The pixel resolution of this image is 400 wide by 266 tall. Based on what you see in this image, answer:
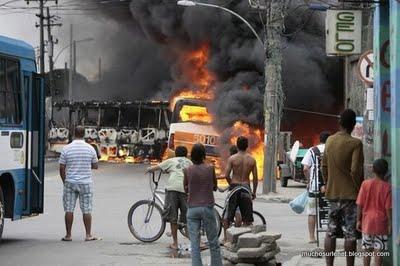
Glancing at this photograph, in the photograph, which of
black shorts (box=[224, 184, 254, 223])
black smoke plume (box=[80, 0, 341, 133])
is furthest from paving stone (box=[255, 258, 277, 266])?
black smoke plume (box=[80, 0, 341, 133])

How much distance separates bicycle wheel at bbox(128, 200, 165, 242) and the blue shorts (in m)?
0.69

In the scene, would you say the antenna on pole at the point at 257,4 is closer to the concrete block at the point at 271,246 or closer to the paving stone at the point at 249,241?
the concrete block at the point at 271,246

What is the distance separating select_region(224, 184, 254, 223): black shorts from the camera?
9.70m

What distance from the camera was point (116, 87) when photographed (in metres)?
48.2

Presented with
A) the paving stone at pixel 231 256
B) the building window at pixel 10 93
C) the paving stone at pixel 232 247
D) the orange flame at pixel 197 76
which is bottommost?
the paving stone at pixel 231 256

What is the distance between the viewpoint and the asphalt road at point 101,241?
9156mm

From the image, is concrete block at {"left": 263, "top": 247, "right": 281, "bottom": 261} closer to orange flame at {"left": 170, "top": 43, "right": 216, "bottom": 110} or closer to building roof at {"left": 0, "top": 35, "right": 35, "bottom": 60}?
building roof at {"left": 0, "top": 35, "right": 35, "bottom": 60}

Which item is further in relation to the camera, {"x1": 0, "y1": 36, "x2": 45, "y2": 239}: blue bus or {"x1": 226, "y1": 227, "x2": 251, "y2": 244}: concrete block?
{"x1": 0, "y1": 36, "x2": 45, "y2": 239}: blue bus

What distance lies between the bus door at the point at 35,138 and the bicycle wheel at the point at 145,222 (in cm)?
149

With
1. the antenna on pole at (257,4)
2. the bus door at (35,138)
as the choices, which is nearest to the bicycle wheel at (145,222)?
the bus door at (35,138)

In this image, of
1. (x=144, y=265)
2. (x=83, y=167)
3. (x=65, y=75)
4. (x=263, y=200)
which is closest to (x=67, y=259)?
(x=144, y=265)

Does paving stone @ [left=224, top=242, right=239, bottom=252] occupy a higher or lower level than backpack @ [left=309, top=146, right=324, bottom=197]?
lower

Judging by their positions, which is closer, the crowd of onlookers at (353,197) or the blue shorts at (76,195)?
the crowd of onlookers at (353,197)

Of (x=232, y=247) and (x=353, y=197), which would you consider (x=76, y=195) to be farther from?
(x=353, y=197)
